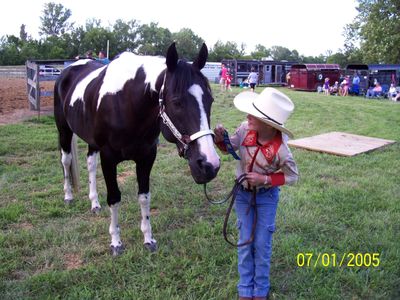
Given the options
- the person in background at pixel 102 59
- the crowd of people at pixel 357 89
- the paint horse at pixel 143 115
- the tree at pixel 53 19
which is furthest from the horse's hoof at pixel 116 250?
the tree at pixel 53 19

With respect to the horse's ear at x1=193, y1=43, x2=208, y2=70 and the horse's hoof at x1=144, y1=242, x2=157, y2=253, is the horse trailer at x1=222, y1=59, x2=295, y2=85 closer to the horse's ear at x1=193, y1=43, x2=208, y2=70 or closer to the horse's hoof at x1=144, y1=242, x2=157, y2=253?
the horse's hoof at x1=144, y1=242, x2=157, y2=253

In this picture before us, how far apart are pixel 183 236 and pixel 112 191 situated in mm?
866

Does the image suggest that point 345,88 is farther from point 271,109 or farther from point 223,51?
point 223,51

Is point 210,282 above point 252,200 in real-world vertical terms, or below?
below

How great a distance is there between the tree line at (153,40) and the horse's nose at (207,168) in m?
10.4

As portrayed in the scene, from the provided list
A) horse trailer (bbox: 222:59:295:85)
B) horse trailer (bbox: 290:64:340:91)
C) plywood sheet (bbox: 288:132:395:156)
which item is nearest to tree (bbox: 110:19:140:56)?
horse trailer (bbox: 222:59:295:85)

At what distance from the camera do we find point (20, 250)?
3.42 m

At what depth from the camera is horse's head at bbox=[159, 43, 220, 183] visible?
2.34 metres

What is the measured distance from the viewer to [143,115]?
3078mm

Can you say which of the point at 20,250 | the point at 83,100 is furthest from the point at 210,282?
the point at 83,100

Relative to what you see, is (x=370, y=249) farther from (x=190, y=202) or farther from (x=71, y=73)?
(x=71, y=73)

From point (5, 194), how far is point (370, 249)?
4459 mm

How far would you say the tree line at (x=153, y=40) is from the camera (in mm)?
32031
